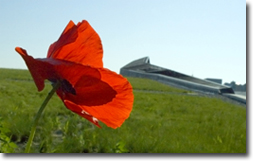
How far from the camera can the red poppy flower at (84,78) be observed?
0.14m

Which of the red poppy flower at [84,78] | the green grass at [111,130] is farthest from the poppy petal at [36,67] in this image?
the green grass at [111,130]

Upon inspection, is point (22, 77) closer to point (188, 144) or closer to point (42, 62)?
point (188, 144)

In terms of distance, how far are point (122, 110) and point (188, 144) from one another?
81 centimetres

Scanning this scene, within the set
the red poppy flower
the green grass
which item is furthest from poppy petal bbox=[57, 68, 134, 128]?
the green grass

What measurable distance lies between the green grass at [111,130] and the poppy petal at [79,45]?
0.61 m

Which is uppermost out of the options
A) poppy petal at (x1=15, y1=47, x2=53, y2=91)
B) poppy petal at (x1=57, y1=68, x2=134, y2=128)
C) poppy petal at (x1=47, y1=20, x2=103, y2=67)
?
poppy petal at (x1=47, y1=20, x2=103, y2=67)

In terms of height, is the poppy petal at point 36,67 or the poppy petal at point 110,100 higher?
the poppy petal at point 36,67

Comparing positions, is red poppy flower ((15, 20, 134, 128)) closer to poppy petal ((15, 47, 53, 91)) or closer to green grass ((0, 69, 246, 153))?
poppy petal ((15, 47, 53, 91))

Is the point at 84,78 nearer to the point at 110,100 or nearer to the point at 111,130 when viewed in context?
the point at 110,100

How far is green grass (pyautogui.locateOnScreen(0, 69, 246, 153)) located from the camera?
0.83 meters

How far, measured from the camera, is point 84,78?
0.14m

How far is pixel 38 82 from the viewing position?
138mm

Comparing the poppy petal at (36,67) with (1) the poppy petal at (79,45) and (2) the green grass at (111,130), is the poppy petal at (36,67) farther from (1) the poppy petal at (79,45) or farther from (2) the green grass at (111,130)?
(2) the green grass at (111,130)
